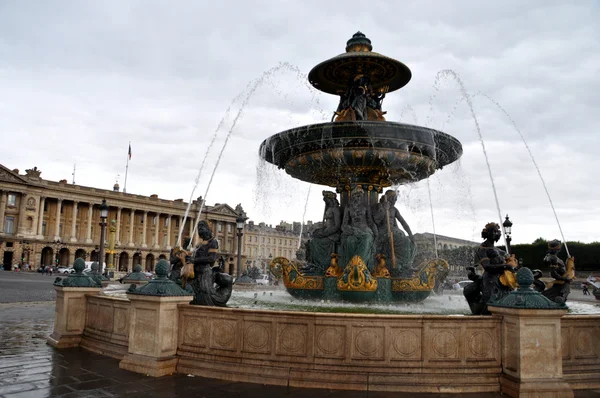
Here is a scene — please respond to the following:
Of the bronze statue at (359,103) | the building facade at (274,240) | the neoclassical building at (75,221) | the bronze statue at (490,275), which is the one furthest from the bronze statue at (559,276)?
the neoclassical building at (75,221)

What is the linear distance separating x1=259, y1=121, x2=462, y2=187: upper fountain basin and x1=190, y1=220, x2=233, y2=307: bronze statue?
4.16m

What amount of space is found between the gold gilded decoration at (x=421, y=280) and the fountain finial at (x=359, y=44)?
561cm

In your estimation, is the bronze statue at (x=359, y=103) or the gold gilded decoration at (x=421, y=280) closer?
the gold gilded decoration at (x=421, y=280)

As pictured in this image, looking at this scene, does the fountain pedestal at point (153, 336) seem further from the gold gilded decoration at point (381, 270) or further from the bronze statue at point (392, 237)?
the bronze statue at point (392, 237)

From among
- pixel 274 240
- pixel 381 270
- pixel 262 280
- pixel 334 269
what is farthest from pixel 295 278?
pixel 274 240

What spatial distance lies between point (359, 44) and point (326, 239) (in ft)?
16.6

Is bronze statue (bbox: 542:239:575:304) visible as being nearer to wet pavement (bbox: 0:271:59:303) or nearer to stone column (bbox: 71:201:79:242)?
wet pavement (bbox: 0:271:59:303)

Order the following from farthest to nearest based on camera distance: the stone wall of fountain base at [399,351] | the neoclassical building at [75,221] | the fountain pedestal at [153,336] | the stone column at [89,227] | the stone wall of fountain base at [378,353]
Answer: the stone column at [89,227] < the neoclassical building at [75,221] < the fountain pedestal at [153,336] < the stone wall of fountain base at [378,353] < the stone wall of fountain base at [399,351]

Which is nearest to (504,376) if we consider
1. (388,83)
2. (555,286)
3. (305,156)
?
(555,286)

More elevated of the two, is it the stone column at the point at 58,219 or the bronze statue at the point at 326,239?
the stone column at the point at 58,219

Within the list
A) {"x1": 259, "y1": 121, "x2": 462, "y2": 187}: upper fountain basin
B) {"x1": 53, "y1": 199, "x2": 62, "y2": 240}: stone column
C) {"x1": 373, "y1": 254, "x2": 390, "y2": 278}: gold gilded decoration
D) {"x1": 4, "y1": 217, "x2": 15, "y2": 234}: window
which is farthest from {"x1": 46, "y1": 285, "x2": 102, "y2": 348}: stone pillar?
{"x1": 53, "y1": 199, "x2": 62, "y2": 240}: stone column

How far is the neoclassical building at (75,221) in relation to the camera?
265ft

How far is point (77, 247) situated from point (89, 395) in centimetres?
9291

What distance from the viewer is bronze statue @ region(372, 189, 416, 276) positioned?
1107 centimetres
